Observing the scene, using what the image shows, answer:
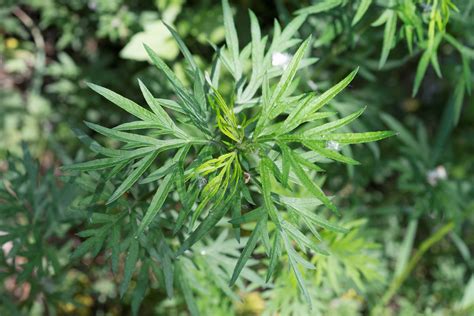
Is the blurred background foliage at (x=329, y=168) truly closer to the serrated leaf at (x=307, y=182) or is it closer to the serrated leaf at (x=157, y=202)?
the serrated leaf at (x=157, y=202)

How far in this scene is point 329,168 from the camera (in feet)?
9.15

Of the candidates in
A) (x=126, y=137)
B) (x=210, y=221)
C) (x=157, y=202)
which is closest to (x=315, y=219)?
(x=210, y=221)

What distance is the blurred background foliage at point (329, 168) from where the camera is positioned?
6.97 feet

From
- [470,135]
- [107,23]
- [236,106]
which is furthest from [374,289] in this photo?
[107,23]

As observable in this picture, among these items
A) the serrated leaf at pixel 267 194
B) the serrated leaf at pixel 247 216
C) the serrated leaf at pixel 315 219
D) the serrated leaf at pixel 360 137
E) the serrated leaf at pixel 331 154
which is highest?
the serrated leaf at pixel 360 137

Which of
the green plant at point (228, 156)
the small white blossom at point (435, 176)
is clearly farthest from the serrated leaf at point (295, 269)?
the small white blossom at point (435, 176)

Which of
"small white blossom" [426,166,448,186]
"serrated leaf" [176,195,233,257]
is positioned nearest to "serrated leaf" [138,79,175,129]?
"serrated leaf" [176,195,233,257]

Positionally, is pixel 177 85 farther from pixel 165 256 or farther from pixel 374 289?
pixel 374 289

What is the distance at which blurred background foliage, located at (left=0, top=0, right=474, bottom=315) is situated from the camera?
6.97ft

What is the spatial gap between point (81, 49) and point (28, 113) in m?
0.50

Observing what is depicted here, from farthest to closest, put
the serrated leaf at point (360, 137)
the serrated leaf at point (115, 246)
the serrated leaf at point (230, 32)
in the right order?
the serrated leaf at point (230, 32) < the serrated leaf at point (115, 246) < the serrated leaf at point (360, 137)

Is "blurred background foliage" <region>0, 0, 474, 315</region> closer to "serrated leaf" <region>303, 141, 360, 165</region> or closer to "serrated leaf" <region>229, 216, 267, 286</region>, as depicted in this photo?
"serrated leaf" <region>229, 216, 267, 286</region>

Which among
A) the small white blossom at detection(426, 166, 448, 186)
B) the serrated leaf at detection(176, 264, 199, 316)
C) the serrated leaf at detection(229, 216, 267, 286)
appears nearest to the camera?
the serrated leaf at detection(229, 216, 267, 286)

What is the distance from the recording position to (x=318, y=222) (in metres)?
1.46
